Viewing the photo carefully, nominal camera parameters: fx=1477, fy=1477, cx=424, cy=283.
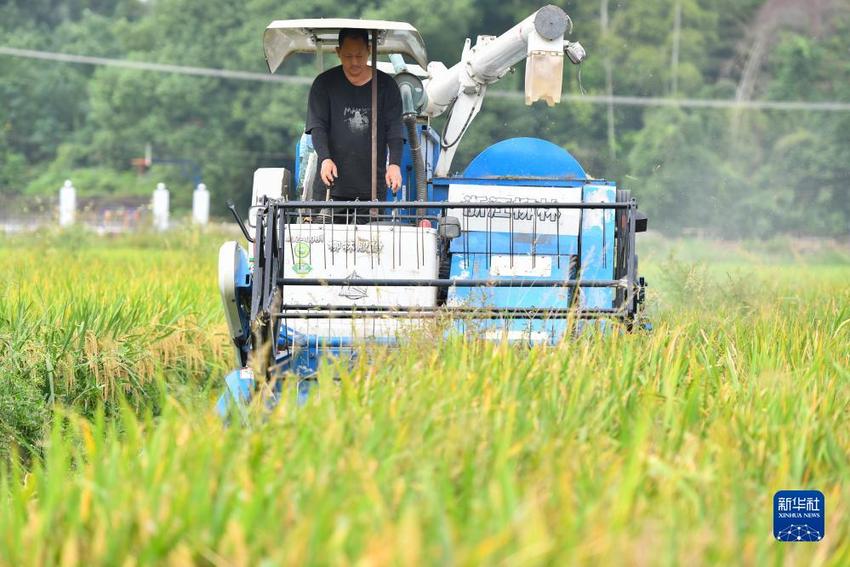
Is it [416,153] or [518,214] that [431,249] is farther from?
[416,153]

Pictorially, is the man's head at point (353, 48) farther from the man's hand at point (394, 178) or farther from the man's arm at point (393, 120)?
the man's hand at point (394, 178)

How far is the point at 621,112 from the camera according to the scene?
43.6 meters

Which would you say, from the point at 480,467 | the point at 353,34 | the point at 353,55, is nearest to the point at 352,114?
the point at 353,55

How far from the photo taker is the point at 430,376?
556cm

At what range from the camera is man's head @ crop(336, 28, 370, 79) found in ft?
30.5

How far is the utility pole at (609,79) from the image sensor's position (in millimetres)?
41178

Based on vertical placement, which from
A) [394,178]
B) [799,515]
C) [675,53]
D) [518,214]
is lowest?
[799,515]

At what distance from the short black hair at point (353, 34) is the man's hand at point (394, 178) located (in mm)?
908

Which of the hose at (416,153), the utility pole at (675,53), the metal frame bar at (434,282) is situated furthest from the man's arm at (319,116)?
the utility pole at (675,53)

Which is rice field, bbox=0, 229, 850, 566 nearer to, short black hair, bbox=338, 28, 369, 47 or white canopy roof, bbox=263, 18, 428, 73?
short black hair, bbox=338, 28, 369, 47

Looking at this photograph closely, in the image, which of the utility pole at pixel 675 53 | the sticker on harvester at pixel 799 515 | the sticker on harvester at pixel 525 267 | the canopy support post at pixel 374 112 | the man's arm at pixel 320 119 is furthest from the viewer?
the utility pole at pixel 675 53

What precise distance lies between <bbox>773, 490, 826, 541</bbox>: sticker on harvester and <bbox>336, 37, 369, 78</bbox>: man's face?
17.8 ft

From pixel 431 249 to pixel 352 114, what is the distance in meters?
1.45

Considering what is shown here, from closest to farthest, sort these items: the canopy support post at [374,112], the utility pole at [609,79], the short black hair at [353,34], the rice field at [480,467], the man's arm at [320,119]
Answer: the rice field at [480,467]
the canopy support post at [374,112]
the man's arm at [320,119]
the short black hair at [353,34]
the utility pole at [609,79]
